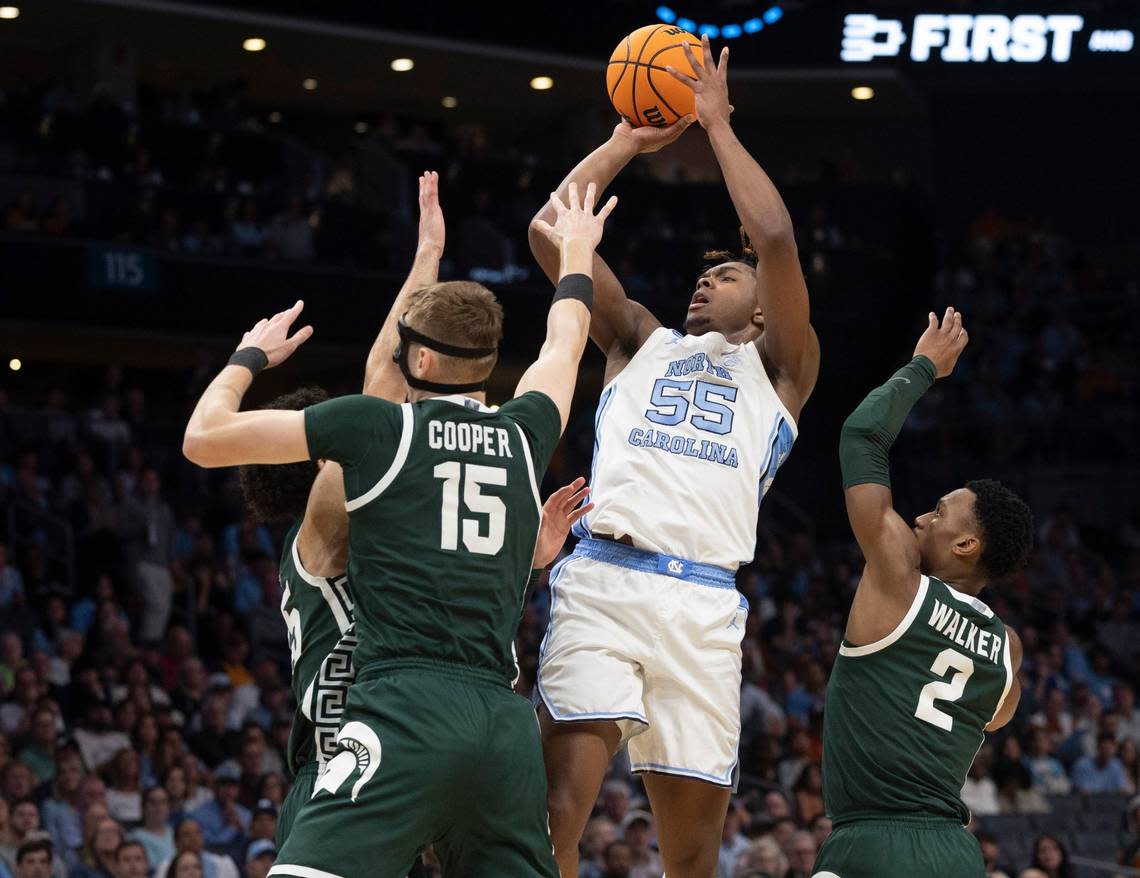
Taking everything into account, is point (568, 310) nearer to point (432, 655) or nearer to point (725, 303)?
point (432, 655)

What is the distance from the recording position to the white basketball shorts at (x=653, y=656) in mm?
5590

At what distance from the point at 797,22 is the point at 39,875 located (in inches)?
677

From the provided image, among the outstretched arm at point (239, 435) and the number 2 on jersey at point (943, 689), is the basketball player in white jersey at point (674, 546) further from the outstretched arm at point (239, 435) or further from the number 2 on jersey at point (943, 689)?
the outstretched arm at point (239, 435)

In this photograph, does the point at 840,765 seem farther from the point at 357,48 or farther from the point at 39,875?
the point at 357,48

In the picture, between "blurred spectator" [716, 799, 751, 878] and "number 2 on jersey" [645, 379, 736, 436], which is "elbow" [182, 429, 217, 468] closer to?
"number 2 on jersey" [645, 379, 736, 436]

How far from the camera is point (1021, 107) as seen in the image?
3091cm

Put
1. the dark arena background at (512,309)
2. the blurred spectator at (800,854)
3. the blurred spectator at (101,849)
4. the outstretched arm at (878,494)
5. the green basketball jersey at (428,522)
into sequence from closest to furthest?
1. the green basketball jersey at (428,522)
2. the outstretched arm at (878,494)
3. the blurred spectator at (101,849)
4. the blurred spectator at (800,854)
5. the dark arena background at (512,309)

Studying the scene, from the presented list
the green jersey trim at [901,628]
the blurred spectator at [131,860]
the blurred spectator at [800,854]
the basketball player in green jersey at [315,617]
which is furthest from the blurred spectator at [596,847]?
the basketball player in green jersey at [315,617]

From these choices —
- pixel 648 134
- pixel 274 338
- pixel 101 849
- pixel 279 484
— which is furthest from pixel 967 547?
pixel 101 849

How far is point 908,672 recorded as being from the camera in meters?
5.59

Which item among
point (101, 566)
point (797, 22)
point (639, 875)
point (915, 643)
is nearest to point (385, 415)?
point (915, 643)

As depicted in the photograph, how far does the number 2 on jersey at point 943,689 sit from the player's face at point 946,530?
0.32m

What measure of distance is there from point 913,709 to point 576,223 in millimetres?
1906

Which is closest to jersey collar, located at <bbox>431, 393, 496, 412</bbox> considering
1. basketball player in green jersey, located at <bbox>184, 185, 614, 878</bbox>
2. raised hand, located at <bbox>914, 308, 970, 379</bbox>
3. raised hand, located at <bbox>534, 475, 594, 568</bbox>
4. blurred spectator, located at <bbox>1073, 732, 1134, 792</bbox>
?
basketball player in green jersey, located at <bbox>184, 185, 614, 878</bbox>
